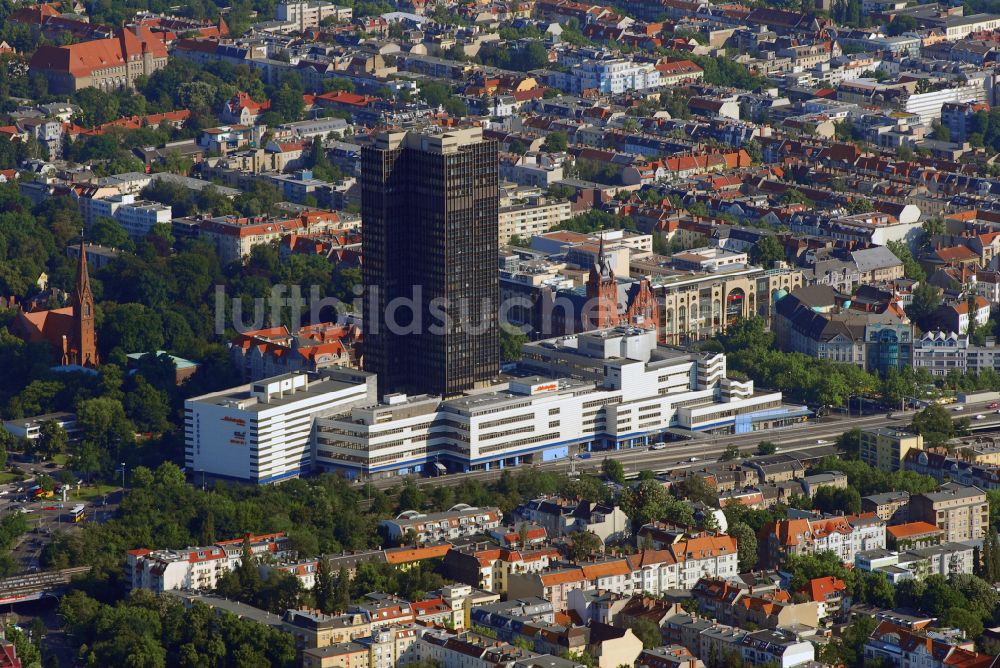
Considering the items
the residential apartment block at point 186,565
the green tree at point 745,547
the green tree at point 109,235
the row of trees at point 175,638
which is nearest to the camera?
the row of trees at point 175,638

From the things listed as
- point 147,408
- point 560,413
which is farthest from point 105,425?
point 560,413

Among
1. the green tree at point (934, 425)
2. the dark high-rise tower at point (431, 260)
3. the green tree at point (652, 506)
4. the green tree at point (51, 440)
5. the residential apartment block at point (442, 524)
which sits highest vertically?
the dark high-rise tower at point (431, 260)

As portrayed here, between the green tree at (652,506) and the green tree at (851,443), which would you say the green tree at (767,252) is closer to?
the green tree at (851,443)

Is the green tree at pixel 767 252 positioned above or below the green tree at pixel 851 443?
above

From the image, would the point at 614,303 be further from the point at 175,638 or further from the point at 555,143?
the point at 175,638

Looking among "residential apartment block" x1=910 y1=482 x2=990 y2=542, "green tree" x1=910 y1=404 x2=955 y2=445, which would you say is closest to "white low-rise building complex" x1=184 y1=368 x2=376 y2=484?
"green tree" x1=910 y1=404 x2=955 y2=445

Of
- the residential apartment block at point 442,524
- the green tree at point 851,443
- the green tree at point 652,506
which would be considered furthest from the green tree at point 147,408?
the green tree at point 851,443

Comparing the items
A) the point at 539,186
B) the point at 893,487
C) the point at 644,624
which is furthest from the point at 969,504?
the point at 539,186
